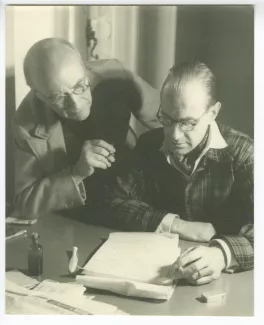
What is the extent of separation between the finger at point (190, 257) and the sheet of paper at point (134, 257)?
0.02 m

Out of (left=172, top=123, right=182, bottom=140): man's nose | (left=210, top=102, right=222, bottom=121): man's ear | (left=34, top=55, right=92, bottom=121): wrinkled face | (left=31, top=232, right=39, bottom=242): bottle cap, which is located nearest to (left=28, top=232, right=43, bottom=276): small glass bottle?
(left=31, top=232, right=39, bottom=242): bottle cap

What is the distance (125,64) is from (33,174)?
1.32 ft

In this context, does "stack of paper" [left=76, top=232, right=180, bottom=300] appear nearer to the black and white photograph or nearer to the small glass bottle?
the black and white photograph

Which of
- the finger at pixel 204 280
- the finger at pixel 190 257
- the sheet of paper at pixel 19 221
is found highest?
the sheet of paper at pixel 19 221

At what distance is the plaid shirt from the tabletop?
0.07m

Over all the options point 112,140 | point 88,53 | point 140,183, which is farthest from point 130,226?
point 88,53

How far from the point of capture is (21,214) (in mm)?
1395

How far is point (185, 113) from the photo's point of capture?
137 cm

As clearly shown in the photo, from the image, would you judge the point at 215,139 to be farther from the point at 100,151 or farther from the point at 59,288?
the point at 59,288

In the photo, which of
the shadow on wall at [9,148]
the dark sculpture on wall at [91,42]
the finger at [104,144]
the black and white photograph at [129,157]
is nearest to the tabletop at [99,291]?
the black and white photograph at [129,157]

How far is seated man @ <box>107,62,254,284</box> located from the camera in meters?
1.36

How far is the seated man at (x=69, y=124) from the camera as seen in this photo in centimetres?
138

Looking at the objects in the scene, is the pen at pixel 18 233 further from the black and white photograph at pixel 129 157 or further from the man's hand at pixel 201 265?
the man's hand at pixel 201 265

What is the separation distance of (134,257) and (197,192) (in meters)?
0.25
